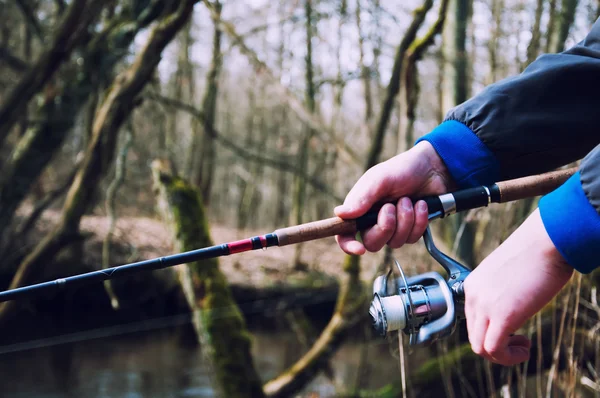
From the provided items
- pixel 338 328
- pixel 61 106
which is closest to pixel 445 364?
pixel 338 328

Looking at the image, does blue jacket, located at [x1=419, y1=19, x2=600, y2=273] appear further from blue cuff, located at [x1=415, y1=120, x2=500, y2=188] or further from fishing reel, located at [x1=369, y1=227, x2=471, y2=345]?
fishing reel, located at [x1=369, y1=227, x2=471, y2=345]

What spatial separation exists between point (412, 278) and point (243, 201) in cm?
1261

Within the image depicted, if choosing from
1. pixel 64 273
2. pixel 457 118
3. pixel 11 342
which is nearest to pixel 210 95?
pixel 64 273

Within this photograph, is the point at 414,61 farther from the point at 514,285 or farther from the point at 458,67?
the point at 514,285

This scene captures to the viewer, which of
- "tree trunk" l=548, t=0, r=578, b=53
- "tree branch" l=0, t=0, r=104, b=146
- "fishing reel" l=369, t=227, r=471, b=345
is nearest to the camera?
"fishing reel" l=369, t=227, r=471, b=345

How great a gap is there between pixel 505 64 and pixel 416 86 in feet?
9.08

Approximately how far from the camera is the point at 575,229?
3.51ft

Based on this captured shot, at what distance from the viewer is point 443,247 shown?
572 cm

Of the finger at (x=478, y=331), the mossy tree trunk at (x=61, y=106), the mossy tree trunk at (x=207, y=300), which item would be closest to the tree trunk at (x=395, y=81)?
the mossy tree trunk at (x=207, y=300)

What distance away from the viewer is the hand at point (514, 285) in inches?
42.4

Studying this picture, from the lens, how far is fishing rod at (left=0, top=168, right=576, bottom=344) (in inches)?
56.6

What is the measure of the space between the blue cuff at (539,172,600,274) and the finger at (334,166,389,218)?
0.65m

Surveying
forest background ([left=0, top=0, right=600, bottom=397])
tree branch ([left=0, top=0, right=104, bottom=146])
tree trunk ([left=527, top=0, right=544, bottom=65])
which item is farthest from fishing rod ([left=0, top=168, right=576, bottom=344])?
tree branch ([left=0, top=0, right=104, bottom=146])

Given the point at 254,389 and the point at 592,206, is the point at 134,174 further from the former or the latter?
the point at 592,206
